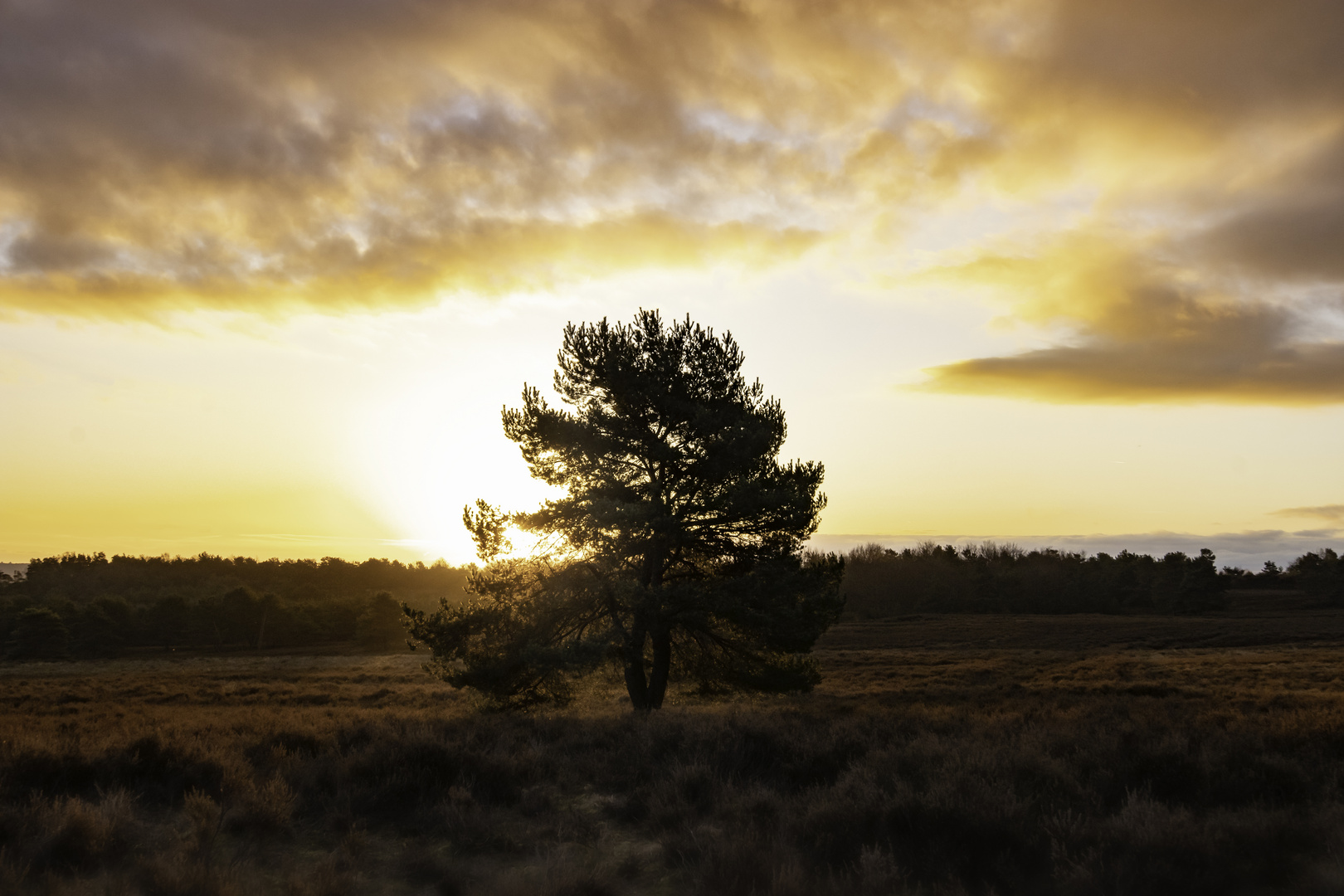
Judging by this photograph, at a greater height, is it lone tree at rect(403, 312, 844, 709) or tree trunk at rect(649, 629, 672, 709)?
lone tree at rect(403, 312, 844, 709)

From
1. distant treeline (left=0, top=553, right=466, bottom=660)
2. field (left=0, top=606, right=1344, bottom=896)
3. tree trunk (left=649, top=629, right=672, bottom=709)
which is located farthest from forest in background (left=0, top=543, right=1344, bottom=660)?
field (left=0, top=606, right=1344, bottom=896)

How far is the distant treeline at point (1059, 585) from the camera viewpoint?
86688 mm

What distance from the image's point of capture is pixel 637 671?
16.7 metres

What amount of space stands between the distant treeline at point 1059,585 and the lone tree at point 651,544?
236 feet

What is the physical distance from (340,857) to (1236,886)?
687 cm

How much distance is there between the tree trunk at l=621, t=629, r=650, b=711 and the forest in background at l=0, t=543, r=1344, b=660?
43331 millimetres

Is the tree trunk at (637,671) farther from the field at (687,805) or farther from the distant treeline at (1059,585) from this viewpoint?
the distant treeline at (1059,585)

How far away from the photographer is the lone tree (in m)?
15.6

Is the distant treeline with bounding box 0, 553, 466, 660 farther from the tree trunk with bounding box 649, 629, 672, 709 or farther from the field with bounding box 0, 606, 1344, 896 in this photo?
the field with bounding box 0, 606, 1344, 896

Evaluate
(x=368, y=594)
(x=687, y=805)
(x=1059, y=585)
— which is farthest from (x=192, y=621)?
(x=1059, y=585)

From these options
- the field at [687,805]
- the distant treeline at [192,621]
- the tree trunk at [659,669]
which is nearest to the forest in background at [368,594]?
the distant treeline at [192,621]

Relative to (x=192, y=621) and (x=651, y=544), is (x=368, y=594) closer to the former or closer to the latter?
(x=192, y=621)

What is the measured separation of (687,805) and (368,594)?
9004cm

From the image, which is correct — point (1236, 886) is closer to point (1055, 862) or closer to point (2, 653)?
point (1055, 862)
